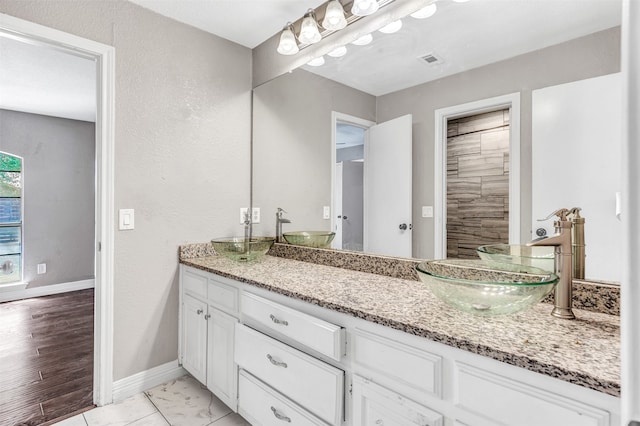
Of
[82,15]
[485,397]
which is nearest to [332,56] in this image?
[82,15]

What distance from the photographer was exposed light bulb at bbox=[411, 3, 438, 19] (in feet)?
5.04

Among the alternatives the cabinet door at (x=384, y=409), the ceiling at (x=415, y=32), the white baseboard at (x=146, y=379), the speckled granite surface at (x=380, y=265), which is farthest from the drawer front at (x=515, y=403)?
the white baseboard at (x=146, y=379)

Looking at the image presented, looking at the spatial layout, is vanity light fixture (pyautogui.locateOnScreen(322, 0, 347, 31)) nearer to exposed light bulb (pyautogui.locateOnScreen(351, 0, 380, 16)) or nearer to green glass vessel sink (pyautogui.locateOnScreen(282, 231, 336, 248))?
exposed light bulb (pyautogui.locateOnScreen(351, 0, 380, 16))

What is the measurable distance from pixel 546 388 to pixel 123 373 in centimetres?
213

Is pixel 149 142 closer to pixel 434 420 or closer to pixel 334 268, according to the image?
pixel 334 268

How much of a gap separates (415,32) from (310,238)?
4.20 feet

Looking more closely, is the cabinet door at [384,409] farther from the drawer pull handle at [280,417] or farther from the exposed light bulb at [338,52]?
the exposed light bulb at [338,52]

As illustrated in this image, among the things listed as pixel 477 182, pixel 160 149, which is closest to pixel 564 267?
pixel 477 182

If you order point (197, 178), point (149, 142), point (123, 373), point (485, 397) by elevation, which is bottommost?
point (123, 373)

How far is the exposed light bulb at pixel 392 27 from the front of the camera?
166cm

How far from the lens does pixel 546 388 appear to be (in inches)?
29.7

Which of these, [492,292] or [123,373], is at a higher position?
[492,292]

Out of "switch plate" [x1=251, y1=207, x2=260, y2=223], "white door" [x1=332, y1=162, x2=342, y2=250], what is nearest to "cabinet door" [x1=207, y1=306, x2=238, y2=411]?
"white door" [x1=332, y1=162, x2=342, y2=250]

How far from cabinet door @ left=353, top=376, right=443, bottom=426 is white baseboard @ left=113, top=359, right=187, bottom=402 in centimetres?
153
